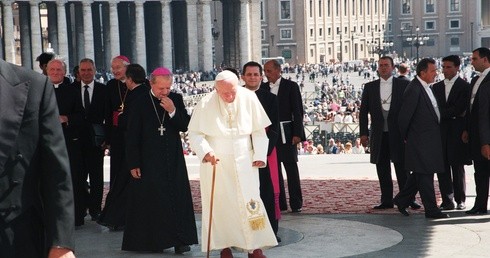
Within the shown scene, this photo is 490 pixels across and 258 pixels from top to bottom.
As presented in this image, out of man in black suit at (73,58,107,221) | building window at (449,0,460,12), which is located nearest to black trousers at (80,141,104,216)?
man in black suit at (73,58,107,221)

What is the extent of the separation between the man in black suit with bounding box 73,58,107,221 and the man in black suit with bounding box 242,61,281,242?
1.78m

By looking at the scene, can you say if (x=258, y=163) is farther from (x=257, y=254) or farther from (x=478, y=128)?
(x=478, y=128)

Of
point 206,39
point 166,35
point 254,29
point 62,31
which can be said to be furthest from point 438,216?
point 254,29

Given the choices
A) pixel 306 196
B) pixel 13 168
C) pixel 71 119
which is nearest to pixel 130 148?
pixel 71 119

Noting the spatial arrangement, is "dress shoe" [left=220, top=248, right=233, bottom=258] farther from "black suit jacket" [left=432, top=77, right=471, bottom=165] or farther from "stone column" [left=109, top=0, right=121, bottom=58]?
"stone column" [left=109, top=0, right=121, bottom=58]

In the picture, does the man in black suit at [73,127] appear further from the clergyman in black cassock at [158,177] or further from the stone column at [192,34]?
the stone column at [192,34]

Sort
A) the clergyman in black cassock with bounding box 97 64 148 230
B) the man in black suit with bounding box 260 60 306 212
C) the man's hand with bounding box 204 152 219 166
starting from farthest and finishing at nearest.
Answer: the man in black suit with bounding box 260 60 306 212, the clergyman in black cassock with bounding box 97 64 148 230, the man's hand with bounding box 204 152 219 166

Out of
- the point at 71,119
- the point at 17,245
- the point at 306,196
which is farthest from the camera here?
the point at 306,196

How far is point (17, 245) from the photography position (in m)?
4.12

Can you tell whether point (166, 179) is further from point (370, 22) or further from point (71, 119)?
point (370, 22)

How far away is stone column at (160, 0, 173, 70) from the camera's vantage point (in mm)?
73562

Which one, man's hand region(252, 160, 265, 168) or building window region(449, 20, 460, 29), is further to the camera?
building window region(449, 20, 460, 29)

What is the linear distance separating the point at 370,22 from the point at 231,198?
11283cm

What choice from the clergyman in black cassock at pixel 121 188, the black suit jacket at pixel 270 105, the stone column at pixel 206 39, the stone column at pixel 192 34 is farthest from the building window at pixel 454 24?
the black suit jacket at pixel 270 105
